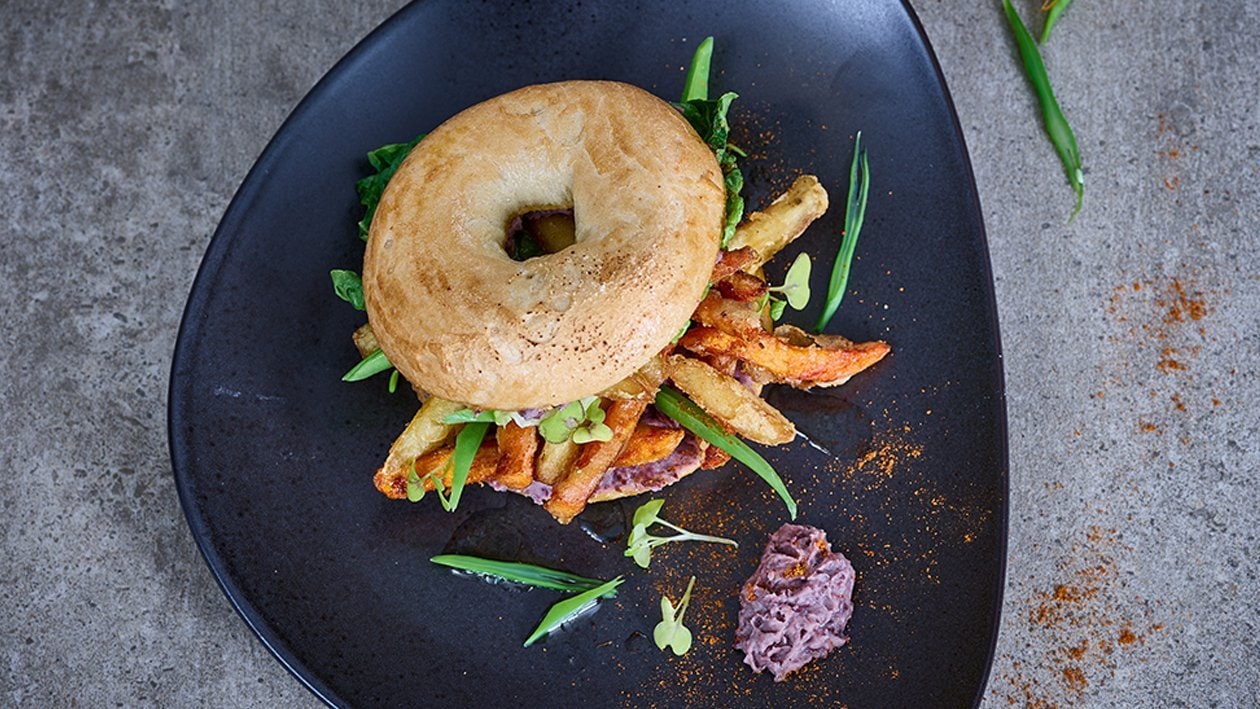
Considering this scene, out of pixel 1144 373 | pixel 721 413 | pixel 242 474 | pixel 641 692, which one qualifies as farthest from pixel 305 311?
pixel 1144 373

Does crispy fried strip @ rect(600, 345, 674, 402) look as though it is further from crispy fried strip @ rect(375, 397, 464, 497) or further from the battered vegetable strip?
crispy fried strip @ rect(375, 397, 464, 497)

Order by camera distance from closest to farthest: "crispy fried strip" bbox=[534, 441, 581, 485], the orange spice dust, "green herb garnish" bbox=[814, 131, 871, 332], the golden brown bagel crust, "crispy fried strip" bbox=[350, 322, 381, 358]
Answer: the golden brown bagel crust
"crispy fried strip" bbox=[534, 441, 581, 485]
"crispy fried strip" bbox=[350, 322, 381, 358]
"green herb garnish" bbox=[814, 131, 871, 332]
the orange spice dust

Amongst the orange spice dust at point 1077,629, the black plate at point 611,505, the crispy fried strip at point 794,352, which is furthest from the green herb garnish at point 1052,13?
the orange spice dust at point 1077,629

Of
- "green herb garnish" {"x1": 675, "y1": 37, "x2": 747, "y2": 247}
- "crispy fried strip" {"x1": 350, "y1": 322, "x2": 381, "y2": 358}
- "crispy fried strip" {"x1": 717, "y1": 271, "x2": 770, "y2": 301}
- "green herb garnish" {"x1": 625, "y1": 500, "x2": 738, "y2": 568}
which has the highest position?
"green herb garnish" {"x1": 675, "y1": 37, "x2": 747, "y2": 247}

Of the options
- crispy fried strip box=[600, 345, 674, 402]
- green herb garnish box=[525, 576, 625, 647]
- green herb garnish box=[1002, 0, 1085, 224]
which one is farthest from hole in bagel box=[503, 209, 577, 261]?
green herb garnish box=[1002, 0, 1085, 224]

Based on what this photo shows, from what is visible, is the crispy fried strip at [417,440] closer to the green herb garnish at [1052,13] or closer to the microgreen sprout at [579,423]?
the microgreen sprout at [579,423]
